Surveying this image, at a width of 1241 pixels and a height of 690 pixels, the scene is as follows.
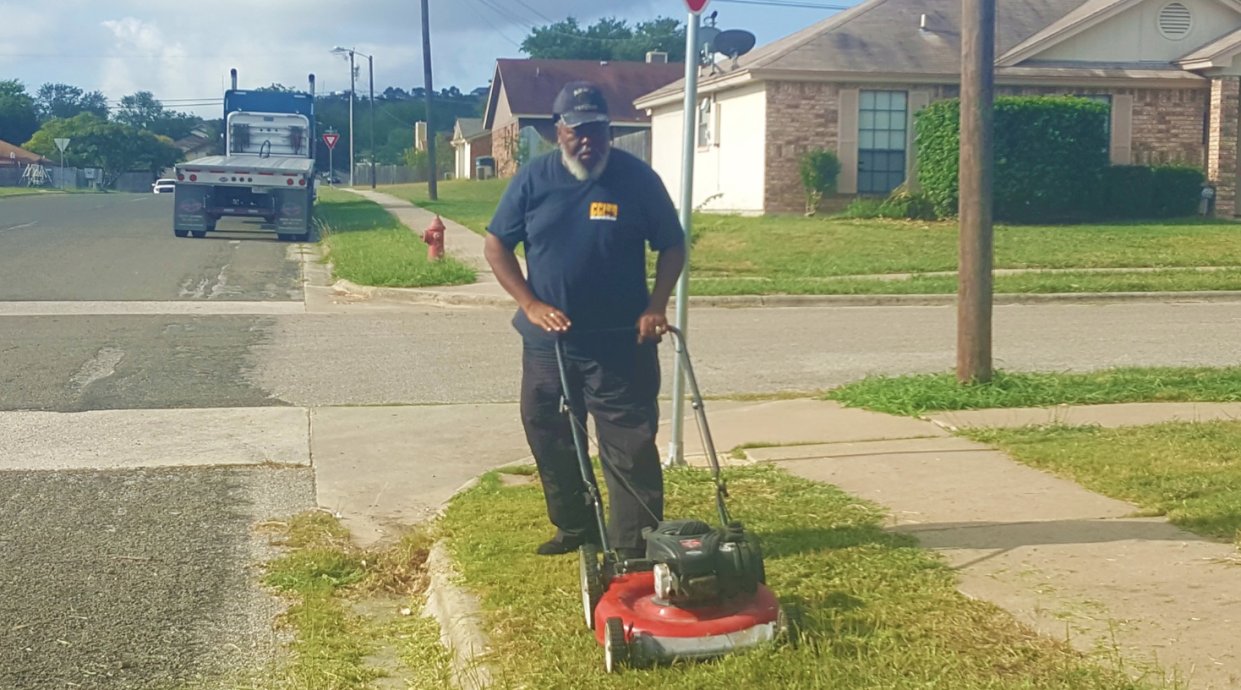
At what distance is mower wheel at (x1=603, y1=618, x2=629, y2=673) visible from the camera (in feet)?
12.5

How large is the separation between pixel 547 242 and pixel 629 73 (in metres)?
54.1

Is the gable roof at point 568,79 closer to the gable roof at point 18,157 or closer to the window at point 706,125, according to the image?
the window at point 706,125

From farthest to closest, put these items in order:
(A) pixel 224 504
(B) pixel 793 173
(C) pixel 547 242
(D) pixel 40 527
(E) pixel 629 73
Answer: (E) pixel 629 73, (B) pixel 793 173, (A) pixel 224 504, (D) pixel 40 527, (C) pixel 547 242

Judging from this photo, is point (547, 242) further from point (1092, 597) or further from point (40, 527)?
point (40, 527)

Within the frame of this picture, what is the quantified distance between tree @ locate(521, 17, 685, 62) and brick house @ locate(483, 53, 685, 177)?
37700 millimetres

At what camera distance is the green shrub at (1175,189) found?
2553cm

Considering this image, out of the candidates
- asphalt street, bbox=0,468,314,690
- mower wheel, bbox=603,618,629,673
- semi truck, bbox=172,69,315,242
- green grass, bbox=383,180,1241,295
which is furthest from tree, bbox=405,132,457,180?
mower wheel, bbox=603,618,629,673

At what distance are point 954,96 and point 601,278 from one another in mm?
23347

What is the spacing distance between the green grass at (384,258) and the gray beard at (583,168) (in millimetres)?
11813

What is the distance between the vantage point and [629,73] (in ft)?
189

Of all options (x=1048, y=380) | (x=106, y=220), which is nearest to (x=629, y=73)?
(x=106, y=220)

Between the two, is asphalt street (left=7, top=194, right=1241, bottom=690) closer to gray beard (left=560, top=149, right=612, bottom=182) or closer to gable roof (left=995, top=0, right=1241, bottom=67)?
gray beard (left=560, top=149, right=612, bottom=182)

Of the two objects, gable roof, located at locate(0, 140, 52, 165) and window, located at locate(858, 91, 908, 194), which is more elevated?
gable roof, located at locate(0, 140, 52, 165)

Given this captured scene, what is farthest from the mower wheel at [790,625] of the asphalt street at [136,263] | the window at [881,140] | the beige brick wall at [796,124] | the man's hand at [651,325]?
the window at [881,140]
